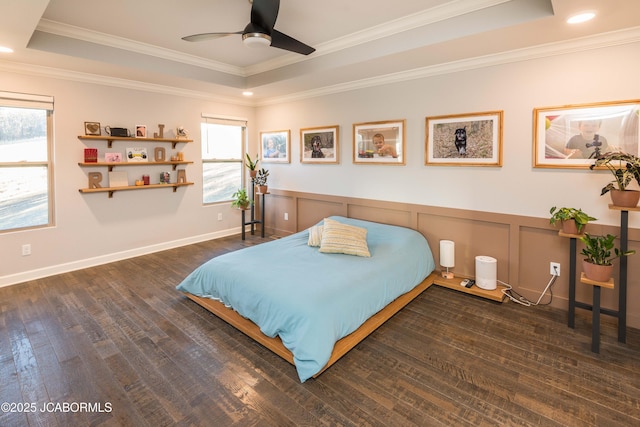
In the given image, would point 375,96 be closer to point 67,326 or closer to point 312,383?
point 312,383

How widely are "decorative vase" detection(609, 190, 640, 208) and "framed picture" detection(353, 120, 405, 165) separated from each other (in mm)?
2109

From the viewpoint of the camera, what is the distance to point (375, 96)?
4375mm

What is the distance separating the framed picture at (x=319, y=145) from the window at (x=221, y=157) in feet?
4.62

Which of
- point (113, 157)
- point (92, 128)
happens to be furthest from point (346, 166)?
point (92, 128)

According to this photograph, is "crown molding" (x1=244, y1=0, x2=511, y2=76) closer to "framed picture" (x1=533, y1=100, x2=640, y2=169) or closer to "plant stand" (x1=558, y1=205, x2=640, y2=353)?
"framed picture" (x1=533, y1=100, x2=640, y2=169)

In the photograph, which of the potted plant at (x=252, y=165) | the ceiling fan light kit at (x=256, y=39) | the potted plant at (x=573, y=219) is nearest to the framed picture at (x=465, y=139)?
the potted plant at (x=573, y=219)

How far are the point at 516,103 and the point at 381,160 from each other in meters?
1.64

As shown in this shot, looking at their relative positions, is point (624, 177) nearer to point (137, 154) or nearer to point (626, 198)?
point (626, 198)

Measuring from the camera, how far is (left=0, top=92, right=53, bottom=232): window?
12.2ft

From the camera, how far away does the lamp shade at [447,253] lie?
3699 mm

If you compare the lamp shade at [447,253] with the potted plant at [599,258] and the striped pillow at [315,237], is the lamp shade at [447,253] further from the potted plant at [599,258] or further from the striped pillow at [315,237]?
the striped pillow at [315,237]

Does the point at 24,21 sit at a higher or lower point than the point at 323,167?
higher

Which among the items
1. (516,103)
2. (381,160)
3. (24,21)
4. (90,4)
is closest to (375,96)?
(381,160)

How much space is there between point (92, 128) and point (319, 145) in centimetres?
304
